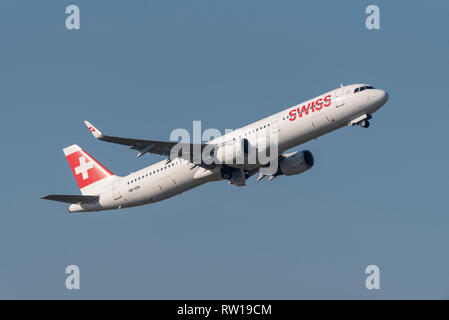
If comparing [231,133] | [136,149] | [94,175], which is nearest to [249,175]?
[231,133]

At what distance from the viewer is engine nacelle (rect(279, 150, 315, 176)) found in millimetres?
64500

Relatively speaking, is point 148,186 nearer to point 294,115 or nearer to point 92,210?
point 92,210

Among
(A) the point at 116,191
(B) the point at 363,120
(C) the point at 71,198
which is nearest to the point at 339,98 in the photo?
(B) the point at 363,120

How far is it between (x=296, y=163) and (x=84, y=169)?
756 inches

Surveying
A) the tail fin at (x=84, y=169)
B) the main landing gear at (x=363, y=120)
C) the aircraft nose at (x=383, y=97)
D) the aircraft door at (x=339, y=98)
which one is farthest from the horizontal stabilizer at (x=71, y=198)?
the aircraft nose at (x=383, y=97)

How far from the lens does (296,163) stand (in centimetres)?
6450

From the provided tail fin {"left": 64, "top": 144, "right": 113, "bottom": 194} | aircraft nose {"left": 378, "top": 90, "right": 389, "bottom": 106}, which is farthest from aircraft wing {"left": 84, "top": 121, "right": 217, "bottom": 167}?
aircraft nose {"left": 378, "top": 90, "right": 389, "bottom": 106}

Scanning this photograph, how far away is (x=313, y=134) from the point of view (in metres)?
57.8

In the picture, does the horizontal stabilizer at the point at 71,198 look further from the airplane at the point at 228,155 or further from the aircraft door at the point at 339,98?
the aircraft door at the point at 339,98

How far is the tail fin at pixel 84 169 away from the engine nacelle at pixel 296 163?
49.5 feet

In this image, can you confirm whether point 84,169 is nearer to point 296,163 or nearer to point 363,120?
point 296,163

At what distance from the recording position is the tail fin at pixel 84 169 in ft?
227

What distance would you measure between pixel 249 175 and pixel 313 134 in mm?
8389
